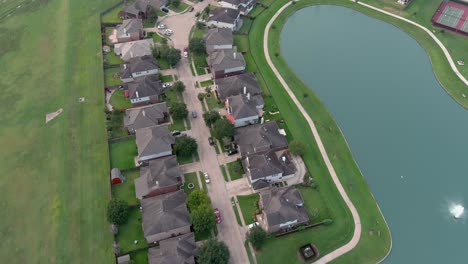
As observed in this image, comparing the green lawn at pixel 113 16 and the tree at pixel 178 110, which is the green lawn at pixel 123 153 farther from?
the green lawn at pixel 113 16

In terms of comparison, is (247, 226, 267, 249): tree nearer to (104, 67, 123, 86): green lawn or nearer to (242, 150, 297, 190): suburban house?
(242, 150, 297, 190): suburban house

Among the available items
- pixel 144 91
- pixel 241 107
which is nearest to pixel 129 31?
pixel 144 91

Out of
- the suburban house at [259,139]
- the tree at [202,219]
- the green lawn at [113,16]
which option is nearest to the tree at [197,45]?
the green lawn at [113,16]

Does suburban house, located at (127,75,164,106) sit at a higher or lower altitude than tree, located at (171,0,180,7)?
lower

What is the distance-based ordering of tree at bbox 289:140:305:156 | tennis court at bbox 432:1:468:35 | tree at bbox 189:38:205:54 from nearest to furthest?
1. tree at bbox 289:140:305:156
2. tree at bbox 189:38:205:54
3. tennis court at bbox 432:1:468:35

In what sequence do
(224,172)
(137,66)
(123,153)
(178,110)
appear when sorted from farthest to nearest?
(137,66), (178,110), (123,153), (224,172)

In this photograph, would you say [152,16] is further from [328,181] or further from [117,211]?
[328,181]

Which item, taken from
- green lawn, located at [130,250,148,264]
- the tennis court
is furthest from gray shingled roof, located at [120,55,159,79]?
the tennis court
